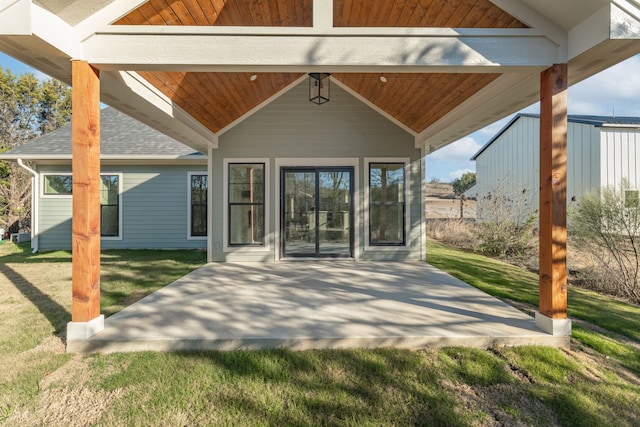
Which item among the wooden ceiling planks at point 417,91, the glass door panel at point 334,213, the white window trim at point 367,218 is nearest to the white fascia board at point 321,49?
the wooden ceiling planks at point 417,91

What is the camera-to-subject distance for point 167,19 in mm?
3092

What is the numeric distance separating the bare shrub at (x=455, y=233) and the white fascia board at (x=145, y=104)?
8056 mm

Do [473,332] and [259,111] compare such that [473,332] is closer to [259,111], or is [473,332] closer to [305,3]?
[305,3]

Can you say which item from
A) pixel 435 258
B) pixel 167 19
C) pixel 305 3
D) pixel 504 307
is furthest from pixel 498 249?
pixel 167 19

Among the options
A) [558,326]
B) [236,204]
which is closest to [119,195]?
[236,204]

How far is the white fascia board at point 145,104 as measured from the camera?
11.4 ft

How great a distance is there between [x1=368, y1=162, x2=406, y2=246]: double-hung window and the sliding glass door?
1.58ft

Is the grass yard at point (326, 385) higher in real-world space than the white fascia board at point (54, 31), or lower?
lower

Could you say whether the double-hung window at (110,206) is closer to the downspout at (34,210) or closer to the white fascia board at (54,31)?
the downspout at (34,210)

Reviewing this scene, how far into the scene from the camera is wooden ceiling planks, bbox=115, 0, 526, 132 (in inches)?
121

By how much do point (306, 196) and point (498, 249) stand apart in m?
5.29

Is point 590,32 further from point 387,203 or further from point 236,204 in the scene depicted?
point 236,204

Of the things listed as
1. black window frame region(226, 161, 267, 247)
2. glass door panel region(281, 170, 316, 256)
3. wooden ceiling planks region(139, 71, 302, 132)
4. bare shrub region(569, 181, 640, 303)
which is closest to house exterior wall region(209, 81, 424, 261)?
black window frame region(226, 161, 267, 247)

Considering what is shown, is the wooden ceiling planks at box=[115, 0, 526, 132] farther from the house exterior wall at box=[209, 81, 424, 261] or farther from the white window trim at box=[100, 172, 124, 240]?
the white window trim at box=[100, 172, 124, 240]
